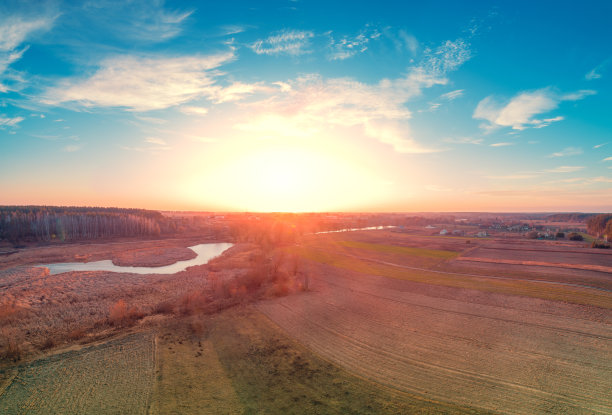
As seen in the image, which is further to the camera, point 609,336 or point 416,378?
point 609,336

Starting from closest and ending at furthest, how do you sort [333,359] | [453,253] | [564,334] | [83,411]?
1. [83,411]
2. [333,359]
3. [564,334]
4. [453,253]

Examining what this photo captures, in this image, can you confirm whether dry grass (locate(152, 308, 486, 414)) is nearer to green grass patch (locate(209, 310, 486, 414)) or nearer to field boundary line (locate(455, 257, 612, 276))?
green grass patch (locate(209, 310, 486, 414))

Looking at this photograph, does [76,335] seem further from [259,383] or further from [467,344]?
[467,344]

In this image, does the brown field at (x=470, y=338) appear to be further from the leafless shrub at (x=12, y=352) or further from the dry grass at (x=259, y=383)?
the leafless shrub at (x=12, y=352)

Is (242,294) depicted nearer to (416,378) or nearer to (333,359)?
(333,359)

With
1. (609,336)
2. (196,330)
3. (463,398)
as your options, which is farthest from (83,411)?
(609,336)

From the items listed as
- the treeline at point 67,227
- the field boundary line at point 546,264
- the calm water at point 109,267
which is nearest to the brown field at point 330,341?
the field boundary line at point 546,264

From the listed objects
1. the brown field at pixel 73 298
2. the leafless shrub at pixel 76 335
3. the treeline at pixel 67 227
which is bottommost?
the brown field at pixel 73 298

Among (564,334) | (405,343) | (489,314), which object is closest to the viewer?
(405,343)
